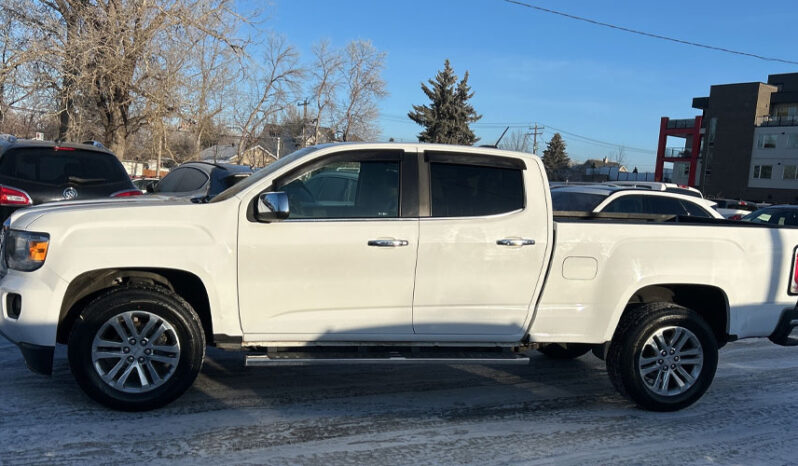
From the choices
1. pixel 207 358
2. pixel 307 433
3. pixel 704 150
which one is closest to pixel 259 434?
A: pixel 307 433

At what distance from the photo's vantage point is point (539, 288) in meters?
4.68

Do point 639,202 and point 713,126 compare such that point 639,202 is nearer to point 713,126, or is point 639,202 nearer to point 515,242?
point 515,242

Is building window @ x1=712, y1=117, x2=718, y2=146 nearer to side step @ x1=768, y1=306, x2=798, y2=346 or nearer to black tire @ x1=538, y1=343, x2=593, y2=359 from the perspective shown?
black tire @ x1=538, y1=343, x2=593, y2=359

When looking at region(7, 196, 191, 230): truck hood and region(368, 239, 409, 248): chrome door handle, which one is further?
region(368, 239, 409, 248): chrome door handle

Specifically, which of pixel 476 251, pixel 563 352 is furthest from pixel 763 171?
pixel 476 251

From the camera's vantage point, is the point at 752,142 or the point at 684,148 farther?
the point at 684,148

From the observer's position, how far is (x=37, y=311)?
4.04 meters

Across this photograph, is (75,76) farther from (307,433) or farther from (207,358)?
(307,433)

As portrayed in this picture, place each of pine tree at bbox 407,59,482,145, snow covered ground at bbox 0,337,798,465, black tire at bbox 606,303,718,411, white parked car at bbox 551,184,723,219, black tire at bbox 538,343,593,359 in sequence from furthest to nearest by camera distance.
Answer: pine tree at bbox 407,59,482,145, white parked car at bbox 551,184,723,219, black tire at bbox 538,343,593,359, black tire at bbox 606,303,718,411, snow covered ground at bbox 0,337,798,465

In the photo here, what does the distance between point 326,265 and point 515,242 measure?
1393 millimetres

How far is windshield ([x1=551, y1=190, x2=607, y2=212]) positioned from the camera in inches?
430

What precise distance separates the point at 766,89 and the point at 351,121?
4375 cm

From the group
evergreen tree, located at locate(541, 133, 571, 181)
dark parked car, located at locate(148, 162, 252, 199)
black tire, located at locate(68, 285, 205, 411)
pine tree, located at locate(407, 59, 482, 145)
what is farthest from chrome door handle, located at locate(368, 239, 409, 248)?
evergreen tree, located at locate(541, 133, 571, 181)

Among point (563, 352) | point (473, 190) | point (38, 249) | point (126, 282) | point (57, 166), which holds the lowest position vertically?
point (563, 352)
